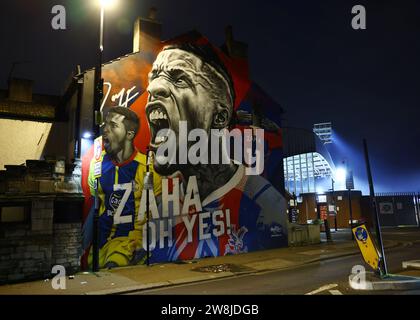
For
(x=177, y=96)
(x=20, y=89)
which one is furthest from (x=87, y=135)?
(x=20, y=89)

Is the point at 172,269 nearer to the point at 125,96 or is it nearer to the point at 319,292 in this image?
the point at 319,292

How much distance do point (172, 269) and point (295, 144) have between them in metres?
37.0

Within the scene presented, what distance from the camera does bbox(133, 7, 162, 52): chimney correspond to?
16531mm

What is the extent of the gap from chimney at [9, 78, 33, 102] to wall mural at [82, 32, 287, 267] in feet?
30.7

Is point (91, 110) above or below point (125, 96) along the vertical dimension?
below

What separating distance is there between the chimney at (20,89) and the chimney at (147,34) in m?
9.26

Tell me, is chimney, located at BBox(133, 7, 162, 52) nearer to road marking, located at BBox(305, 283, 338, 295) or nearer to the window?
the window

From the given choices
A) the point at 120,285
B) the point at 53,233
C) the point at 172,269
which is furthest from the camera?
the point at 172,269

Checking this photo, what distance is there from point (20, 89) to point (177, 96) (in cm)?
1139

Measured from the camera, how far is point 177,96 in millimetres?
17109

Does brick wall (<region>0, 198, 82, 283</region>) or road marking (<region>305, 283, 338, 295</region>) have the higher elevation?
brick wall (<region>0, 198, 82, 283</region>)

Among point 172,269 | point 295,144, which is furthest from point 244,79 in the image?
point 295,144

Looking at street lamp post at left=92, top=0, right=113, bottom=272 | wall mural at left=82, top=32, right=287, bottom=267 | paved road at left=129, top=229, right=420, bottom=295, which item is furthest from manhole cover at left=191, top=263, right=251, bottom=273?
street lamp post at left=92, top=0, right=113, bottom=272
